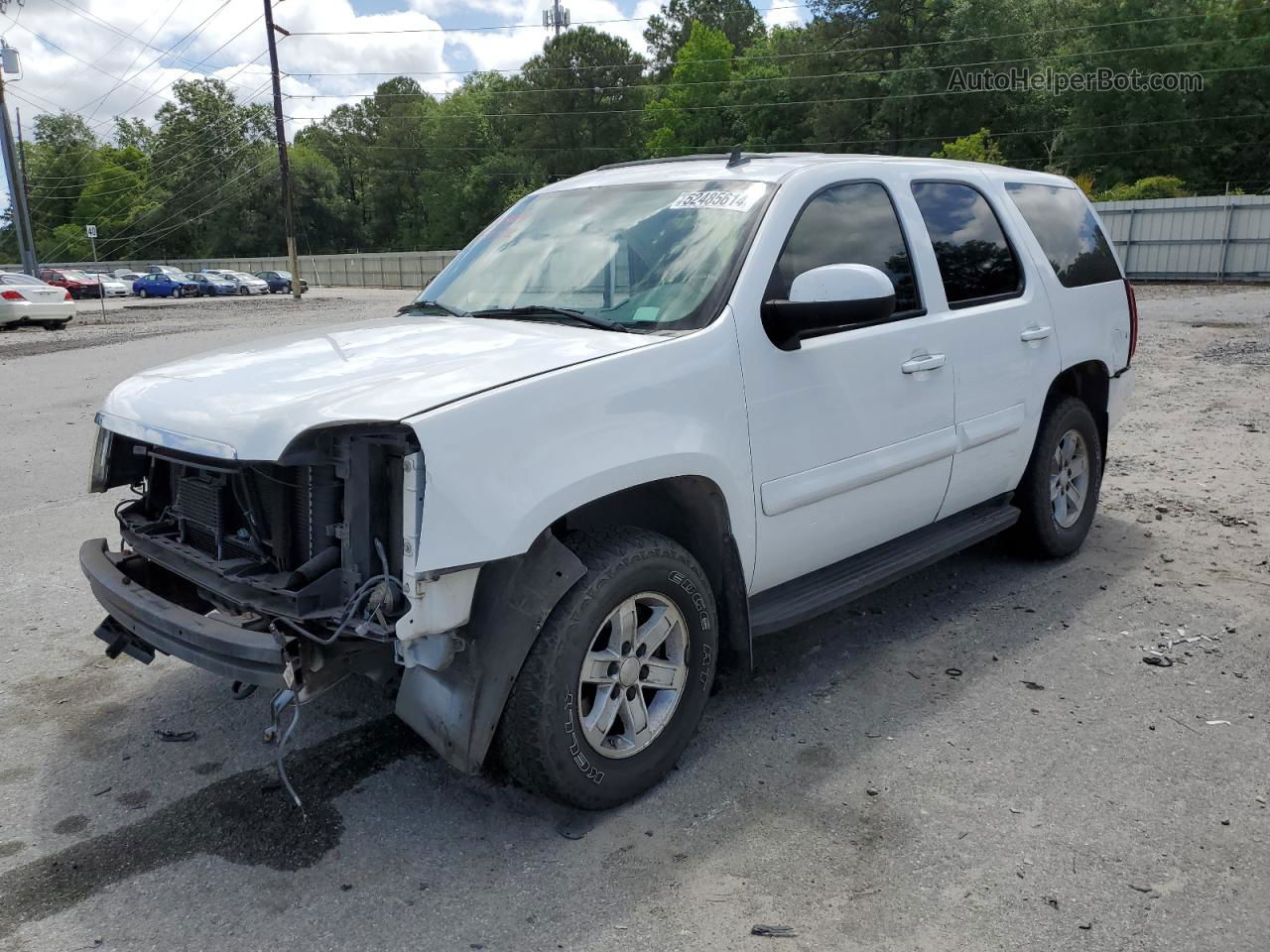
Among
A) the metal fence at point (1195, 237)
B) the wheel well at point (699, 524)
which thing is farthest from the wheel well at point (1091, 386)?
the metal fence at point (1195, 237)

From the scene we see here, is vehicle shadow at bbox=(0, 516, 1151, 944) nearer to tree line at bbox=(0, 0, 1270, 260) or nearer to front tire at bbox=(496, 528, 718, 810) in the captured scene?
front tire at bbox=(496, 528, 718, 810)

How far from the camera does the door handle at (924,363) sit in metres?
4.03

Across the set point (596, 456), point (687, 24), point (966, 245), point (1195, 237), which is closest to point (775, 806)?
point (596, 456)

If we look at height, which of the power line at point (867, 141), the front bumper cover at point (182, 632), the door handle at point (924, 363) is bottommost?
the front bumper cover at point (182, 632)

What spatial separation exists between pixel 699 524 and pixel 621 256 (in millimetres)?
1077

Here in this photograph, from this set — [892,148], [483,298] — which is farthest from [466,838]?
[892,148]

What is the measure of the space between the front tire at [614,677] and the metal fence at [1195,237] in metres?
28.7

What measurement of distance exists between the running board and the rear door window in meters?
1.00

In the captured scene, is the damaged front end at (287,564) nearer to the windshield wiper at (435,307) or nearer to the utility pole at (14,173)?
the windshield wiper at (435,307)

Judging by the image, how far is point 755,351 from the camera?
3.46 metres

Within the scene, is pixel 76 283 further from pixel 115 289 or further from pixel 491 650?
pixel 491 650

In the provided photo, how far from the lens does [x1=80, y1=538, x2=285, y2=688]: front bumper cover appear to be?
2791 mm

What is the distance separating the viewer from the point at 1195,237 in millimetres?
27531

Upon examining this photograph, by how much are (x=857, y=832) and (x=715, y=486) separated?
3.77ft
